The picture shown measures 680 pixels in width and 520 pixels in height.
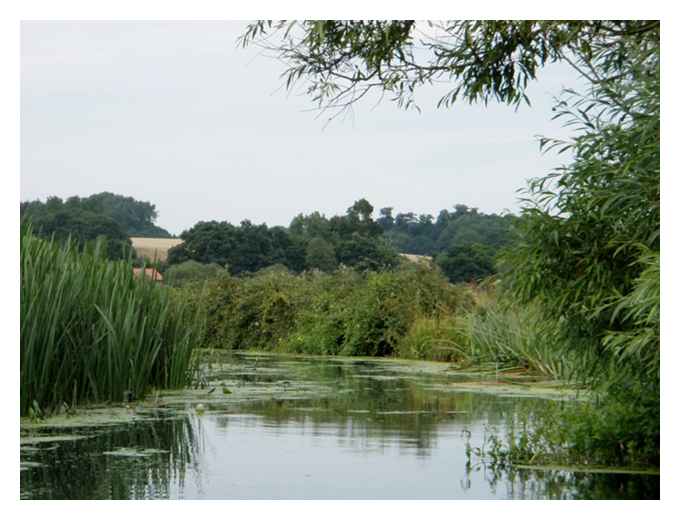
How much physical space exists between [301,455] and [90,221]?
27.6 ft

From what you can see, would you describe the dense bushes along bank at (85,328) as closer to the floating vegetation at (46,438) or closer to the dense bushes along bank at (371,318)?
the floating vegetation at (46,438)

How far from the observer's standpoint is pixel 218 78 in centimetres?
1273

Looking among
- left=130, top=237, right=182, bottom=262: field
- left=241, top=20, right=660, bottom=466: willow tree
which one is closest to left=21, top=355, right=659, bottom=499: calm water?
left=241, top=20, right=660, bottom=466: willow tree

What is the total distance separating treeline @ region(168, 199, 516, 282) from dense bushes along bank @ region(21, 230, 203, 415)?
522 inches

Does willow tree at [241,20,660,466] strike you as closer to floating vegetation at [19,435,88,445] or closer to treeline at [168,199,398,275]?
floating vegetation at [19,435,88,445]

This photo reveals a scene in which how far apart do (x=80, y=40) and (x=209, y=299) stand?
14.6m

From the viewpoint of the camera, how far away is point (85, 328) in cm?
964

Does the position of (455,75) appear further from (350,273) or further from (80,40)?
(350,273)

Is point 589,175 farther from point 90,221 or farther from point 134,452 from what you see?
point 90,221

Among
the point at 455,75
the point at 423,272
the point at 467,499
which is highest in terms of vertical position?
the point at 455,75

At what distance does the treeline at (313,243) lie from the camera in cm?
2500

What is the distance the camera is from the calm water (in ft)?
21.4

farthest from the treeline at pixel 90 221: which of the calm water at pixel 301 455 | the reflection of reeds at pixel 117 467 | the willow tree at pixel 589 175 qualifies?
the willow tree at pixel 589 175
